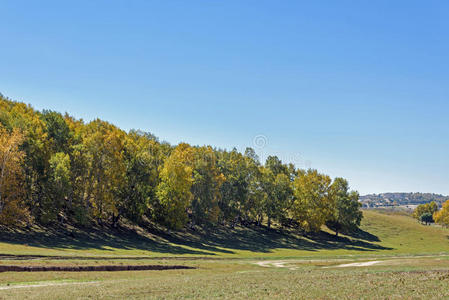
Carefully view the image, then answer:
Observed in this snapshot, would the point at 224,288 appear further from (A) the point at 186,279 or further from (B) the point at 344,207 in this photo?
(B) the point at 344,207

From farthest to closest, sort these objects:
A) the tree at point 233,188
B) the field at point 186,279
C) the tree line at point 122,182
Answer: the tree at point 233,188 → the tree line at point 122,182 → the field at point 186,279

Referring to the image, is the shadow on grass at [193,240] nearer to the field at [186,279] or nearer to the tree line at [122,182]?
the field at [186,279]

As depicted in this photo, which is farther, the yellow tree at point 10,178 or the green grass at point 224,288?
the yellow tree at point 10,178

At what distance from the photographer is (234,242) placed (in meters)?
95.4

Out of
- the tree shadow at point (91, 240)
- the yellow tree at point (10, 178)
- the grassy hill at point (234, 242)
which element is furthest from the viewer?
the yellow tree at point (10, 178)

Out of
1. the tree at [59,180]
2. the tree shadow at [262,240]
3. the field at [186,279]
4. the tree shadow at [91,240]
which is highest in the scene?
the tree at [59,180]

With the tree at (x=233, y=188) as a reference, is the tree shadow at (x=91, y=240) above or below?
below

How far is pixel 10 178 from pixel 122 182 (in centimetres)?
2384

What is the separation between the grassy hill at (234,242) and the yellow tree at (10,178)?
3.52 metres

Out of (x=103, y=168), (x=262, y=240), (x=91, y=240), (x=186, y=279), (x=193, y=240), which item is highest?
(x=103, y=168)

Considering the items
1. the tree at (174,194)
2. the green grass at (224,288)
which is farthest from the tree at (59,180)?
the green grass at (224,288)

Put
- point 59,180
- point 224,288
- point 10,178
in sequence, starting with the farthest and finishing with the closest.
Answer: point 59,180 < point 10,178 < point 224,288

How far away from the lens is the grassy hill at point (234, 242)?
5844 cm

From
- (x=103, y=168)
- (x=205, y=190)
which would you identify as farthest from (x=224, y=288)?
(x=205, y=190)
